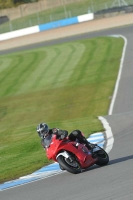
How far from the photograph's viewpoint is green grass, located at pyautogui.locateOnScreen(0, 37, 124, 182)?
16641 millimetres

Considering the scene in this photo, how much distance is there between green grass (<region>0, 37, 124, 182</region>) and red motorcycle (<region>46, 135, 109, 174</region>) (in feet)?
5.19

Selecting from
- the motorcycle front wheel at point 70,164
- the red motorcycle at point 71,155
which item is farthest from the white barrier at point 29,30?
the motorcycle front wheel at point 70,164

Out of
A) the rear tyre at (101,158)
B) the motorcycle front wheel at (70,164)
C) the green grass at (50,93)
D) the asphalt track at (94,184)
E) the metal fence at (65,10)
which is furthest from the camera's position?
Answer: the metal fence at (65,10)

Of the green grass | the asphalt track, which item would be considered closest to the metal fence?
the green grass

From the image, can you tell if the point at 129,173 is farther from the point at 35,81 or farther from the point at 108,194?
the point at 35,81

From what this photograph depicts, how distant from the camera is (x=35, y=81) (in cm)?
3500

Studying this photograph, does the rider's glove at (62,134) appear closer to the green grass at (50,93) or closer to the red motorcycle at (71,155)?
the red motorcycle at (71,155)

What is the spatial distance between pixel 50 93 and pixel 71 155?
64.8 feet

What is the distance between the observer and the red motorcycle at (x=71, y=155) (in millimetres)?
11141

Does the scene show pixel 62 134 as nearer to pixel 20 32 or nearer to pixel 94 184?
pixel 94 184

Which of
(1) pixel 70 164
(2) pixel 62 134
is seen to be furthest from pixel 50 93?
(1) pixel 70 164

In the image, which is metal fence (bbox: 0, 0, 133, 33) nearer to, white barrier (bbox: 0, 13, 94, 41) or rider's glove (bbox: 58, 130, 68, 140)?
white barrier (bbox: 0, 13, 94, 41)

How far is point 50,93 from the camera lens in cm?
3094

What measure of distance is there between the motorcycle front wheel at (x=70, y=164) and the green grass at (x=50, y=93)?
165 centimetres
